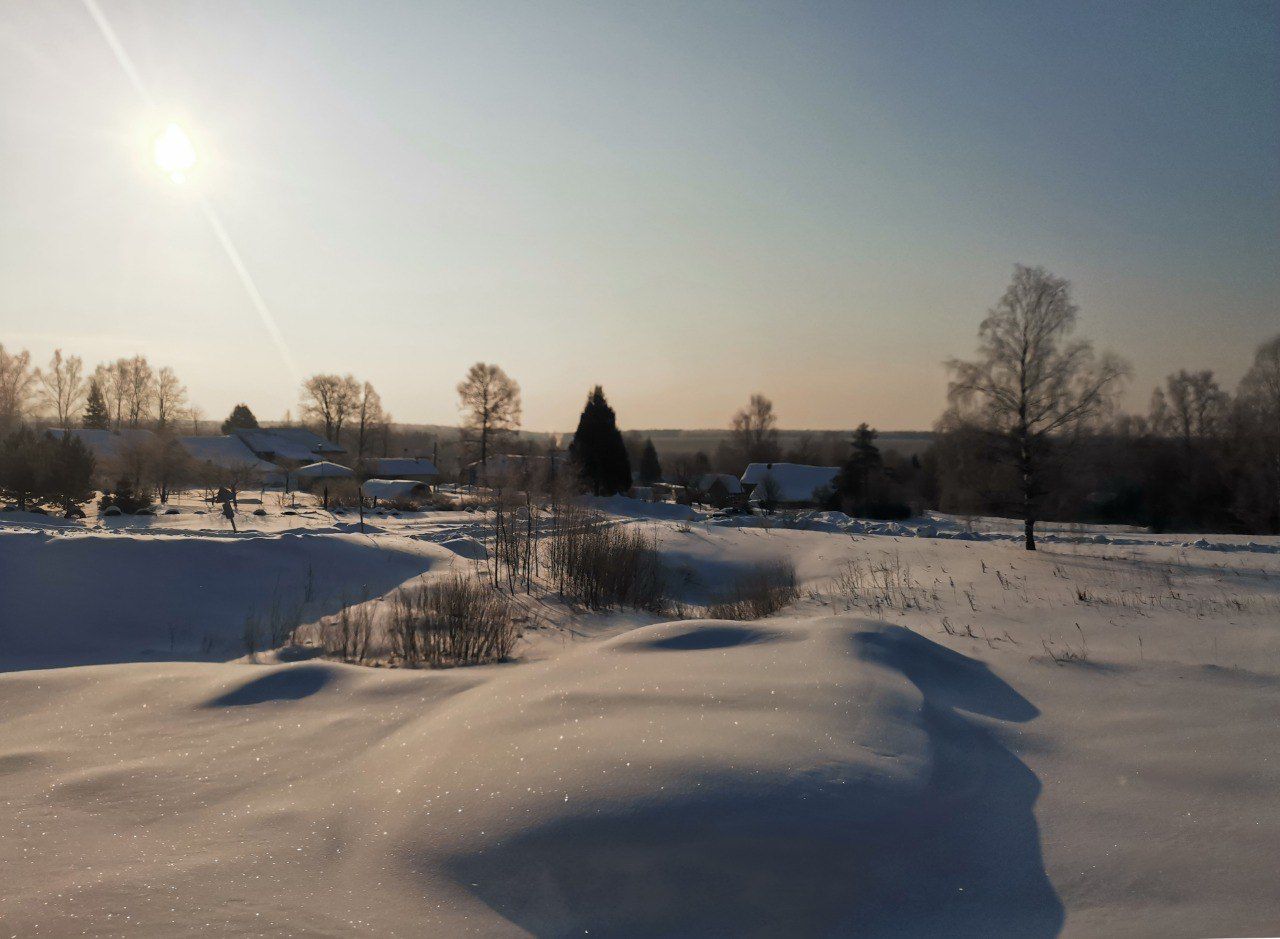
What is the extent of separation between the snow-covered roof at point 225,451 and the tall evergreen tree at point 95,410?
15878mm

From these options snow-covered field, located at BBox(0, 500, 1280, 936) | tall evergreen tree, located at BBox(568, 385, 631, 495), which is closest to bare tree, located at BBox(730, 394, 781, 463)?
tall evergreen tree, located at BBox(568, 385, 631, 495)

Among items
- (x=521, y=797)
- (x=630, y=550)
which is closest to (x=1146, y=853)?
(x=521, y=797)

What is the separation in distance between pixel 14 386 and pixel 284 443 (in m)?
20.0

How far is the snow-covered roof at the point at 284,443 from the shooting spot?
6327cm

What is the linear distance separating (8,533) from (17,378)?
46.6 meters

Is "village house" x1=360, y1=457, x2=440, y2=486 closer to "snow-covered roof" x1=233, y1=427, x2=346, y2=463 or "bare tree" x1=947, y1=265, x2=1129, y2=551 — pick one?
"snow-covered roof" x1=233, y1=427, x2=346, y2=463

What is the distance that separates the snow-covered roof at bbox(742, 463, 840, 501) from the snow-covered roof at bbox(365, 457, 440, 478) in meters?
25.5

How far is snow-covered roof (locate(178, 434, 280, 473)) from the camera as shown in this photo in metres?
57.0

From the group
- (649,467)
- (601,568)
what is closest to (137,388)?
(649,467)

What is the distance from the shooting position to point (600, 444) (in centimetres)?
3975

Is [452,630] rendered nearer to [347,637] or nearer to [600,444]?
[347,637]

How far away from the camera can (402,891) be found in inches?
121

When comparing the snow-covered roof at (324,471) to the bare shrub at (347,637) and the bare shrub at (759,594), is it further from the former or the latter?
the bare shrub at (347,637)

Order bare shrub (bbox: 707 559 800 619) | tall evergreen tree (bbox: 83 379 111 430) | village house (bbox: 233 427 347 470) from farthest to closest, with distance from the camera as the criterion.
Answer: tall evergreen tree (bbox: 83 379 111 430)
village house (bbox: 233 427 347 470)
bare shrub (bbox: 707 559 800 619)
